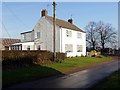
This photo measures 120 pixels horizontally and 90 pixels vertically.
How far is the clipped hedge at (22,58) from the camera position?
25641 mm

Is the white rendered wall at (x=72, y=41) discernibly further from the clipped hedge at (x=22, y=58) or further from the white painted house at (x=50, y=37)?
the clipped hedge at (x=22, y=58)

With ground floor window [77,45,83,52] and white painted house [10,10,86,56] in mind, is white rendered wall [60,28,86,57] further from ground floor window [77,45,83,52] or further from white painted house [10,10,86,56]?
Result: ground floor window [77,45,83,52]

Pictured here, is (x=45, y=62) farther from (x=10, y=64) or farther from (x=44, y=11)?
(x=44, y=11)

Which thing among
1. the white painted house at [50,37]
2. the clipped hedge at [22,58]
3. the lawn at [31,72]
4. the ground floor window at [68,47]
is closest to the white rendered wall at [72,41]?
the white painted house at [50,37]

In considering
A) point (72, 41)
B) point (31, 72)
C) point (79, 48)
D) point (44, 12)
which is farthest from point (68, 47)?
point (31, 72)

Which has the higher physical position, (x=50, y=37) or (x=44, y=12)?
(x=44, y=12)

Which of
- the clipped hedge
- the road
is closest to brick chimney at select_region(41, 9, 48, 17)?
the clipped hedge

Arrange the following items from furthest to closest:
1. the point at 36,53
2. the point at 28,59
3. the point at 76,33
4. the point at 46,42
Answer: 1. the point at 76,33
2. the point at 46,42
3. the point at 36,53
4. the point at 28,59

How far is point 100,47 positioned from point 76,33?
38449mm

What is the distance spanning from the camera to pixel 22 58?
92.2ft

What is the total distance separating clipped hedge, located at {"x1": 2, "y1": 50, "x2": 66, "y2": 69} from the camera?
84.1 ft

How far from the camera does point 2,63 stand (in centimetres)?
2494

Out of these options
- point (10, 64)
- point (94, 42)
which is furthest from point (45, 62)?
point (94, 42)

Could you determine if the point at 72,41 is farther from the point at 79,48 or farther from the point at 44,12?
the point at 44,12
